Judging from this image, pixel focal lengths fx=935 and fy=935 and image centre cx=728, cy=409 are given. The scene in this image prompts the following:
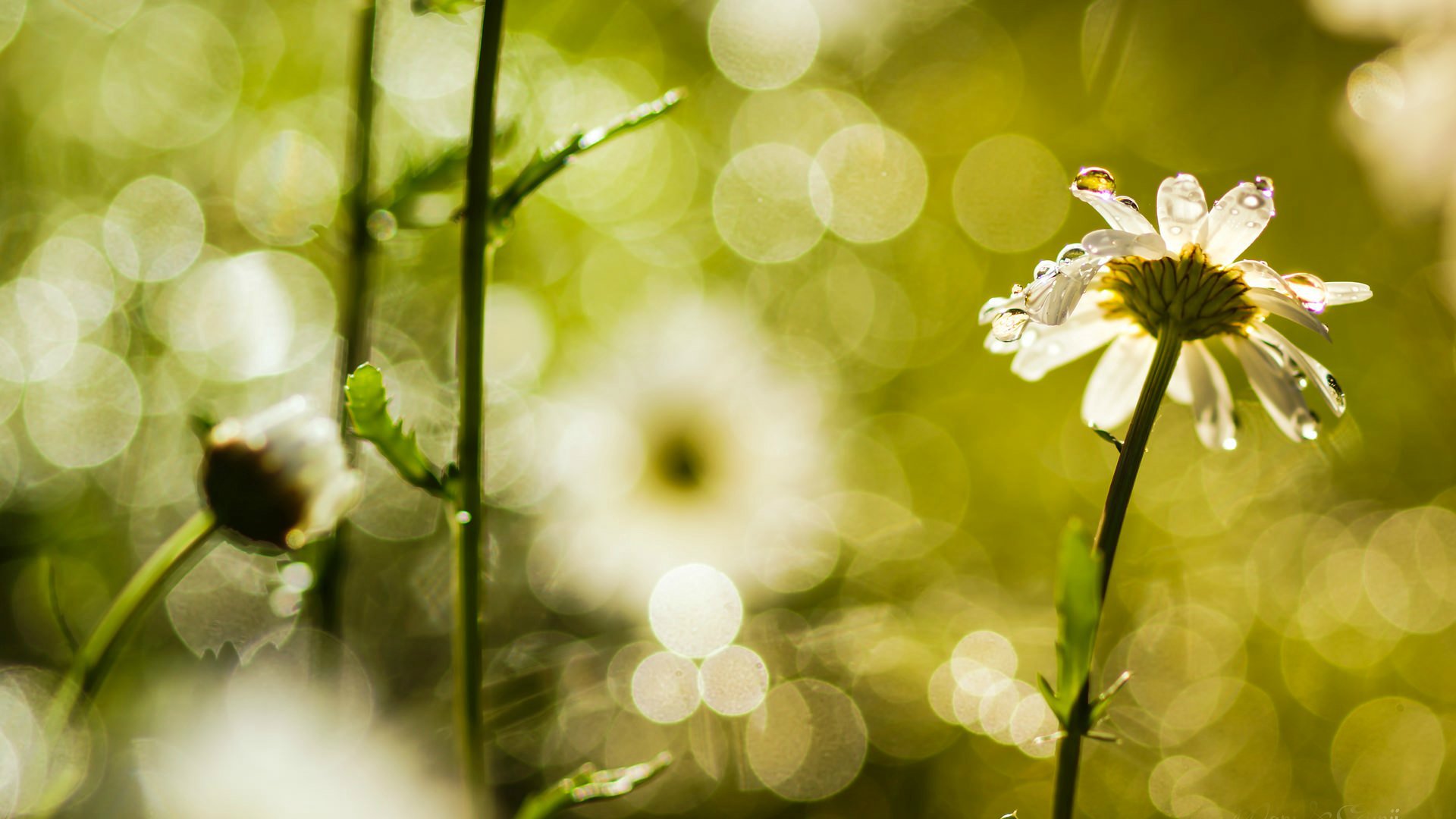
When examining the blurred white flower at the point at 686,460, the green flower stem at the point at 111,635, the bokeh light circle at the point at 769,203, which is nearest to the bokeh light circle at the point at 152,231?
the blurred white flower at the point at 686,460

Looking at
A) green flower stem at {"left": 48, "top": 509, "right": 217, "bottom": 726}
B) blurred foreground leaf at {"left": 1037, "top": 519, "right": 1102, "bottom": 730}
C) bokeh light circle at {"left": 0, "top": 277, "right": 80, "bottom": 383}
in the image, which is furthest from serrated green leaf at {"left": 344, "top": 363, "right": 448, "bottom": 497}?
bokeh light circle at {"left": 0, "top": 277, "right": 80, "bottom": 383}

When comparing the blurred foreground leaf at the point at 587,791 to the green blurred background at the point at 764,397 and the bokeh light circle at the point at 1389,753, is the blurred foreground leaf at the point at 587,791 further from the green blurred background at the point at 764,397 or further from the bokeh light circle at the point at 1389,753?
the bokeh light circle at the point at 1389,753

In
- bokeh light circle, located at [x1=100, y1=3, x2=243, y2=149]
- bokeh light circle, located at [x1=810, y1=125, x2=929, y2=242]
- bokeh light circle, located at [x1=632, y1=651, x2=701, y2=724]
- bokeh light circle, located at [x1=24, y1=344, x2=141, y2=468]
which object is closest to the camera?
bokeh light circle, located at [x1=632, y1=651, x2=701, y2=724]

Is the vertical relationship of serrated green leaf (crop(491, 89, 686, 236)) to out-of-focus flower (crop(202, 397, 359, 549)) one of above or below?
above

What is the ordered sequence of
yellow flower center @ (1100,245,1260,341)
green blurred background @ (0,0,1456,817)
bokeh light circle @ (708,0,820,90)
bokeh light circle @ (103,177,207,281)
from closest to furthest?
yellow flower center @ (1100,245,1260,341)
green blurred background @ (0,0,1456,817)
bokeh light circle @ (103,177,207,281)
bokeh light circle @ (708,0,820,90)

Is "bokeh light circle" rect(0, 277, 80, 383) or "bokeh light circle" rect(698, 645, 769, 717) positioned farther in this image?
"bokeh light circle" rect(0, 277, 80, 383)

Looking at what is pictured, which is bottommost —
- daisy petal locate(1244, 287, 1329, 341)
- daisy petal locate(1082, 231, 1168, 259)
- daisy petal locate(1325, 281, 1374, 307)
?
daisy petal locate(1244, 287, 1329, 341)

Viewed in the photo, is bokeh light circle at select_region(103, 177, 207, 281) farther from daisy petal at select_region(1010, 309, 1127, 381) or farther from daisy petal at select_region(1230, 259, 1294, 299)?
daisy petal at select_region(1230, 259, 1294, 299)
